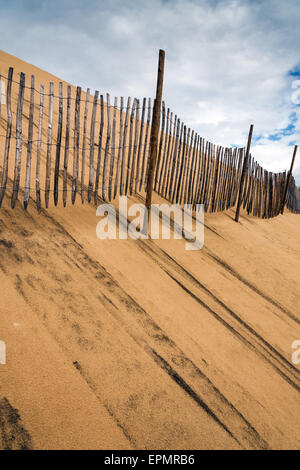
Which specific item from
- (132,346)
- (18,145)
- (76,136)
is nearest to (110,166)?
(76,136)

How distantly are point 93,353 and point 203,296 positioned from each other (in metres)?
1.64

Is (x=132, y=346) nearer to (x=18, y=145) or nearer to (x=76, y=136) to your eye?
(x=18, y=145)

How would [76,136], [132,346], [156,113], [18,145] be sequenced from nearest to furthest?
[132,346], [18,145], [76,136], [156,113]

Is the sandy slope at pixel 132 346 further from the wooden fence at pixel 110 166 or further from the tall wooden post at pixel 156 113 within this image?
the tall wooden post at pixel 156 113

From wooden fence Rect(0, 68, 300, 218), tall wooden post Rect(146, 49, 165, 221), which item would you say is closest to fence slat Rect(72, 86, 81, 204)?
wooden fence Rect(0, 68, 300, 218)

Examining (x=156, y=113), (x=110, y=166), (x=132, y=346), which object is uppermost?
(x=156, y=113)

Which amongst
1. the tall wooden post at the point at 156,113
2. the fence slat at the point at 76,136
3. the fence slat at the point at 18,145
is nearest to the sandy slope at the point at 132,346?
the fence slat at the point at 18,145

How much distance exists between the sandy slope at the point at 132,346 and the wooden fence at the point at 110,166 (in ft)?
1.87

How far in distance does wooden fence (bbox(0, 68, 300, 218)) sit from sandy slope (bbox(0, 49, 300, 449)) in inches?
22.4

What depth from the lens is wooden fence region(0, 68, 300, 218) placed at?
369 cm

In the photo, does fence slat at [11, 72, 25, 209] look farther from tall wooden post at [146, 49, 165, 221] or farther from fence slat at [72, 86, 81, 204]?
tall wooden post at [146, 49, 165, 221]

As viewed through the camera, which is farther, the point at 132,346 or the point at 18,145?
the point at 18,145

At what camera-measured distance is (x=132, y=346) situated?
2311mm

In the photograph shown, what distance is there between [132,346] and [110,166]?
2.98m
